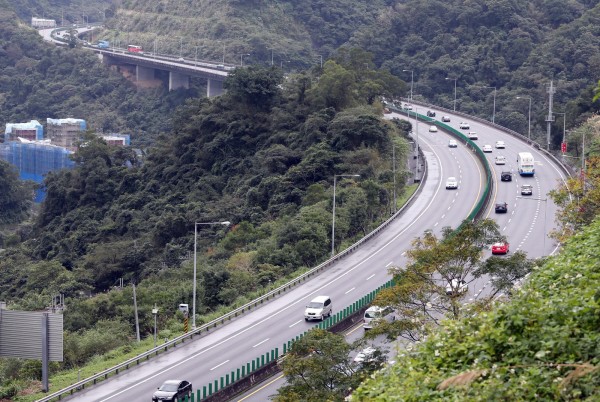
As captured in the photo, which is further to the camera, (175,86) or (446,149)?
(175,86)

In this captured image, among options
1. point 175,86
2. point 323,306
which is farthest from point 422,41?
point 323,306

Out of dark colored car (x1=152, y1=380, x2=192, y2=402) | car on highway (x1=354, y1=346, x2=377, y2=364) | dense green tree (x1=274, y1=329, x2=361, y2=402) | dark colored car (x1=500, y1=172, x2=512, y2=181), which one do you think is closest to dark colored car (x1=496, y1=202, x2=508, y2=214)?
dark colored car (x1=500, y1=172, x2=512, y2=181)

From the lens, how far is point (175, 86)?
171250 millimetres

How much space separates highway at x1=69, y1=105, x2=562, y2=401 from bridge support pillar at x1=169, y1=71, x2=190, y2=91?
63.1 m

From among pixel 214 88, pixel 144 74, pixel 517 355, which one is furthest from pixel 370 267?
pixel 144 74

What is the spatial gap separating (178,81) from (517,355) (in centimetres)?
15354

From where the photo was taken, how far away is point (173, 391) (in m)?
42.2

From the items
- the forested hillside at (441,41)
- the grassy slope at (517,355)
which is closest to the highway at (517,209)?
the forested hillside at (441,41)

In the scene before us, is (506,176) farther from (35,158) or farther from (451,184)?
(35,158)

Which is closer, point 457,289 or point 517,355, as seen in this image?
point 517,355

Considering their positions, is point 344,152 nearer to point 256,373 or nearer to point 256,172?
point 256,172

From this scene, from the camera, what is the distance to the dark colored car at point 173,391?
4194 centimetres

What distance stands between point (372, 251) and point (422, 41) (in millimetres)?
90739

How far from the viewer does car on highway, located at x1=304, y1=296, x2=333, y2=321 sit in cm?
5581
